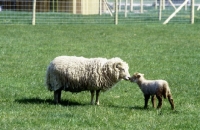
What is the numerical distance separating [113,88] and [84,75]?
1831 millimetres

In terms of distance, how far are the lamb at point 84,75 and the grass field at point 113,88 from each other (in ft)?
0.97

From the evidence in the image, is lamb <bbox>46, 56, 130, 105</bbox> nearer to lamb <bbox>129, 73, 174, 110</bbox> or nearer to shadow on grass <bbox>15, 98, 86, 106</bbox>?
shadow on grass <bbox>15, 98, 86, 106</bbox>

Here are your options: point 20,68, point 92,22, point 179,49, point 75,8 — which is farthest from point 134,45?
point 75,8

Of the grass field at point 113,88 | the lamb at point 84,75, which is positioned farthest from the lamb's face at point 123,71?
the grass field at point 113,88

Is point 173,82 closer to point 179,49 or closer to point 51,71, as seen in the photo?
point 51,71

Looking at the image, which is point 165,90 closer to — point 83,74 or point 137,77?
point 137,77

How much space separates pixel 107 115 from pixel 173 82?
12.1ft

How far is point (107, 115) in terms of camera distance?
952 cm

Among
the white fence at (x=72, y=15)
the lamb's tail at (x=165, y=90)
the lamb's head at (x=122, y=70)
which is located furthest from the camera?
the white fence at (x=72, y=15)

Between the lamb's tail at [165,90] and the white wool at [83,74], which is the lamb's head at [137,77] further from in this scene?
the lamb's tail at [165,90]

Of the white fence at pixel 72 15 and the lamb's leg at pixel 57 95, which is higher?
the white fence at pixel 72 15

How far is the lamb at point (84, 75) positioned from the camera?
1048 centimetres

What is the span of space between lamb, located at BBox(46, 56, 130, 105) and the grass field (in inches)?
11.6

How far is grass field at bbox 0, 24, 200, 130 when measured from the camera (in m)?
9.12
